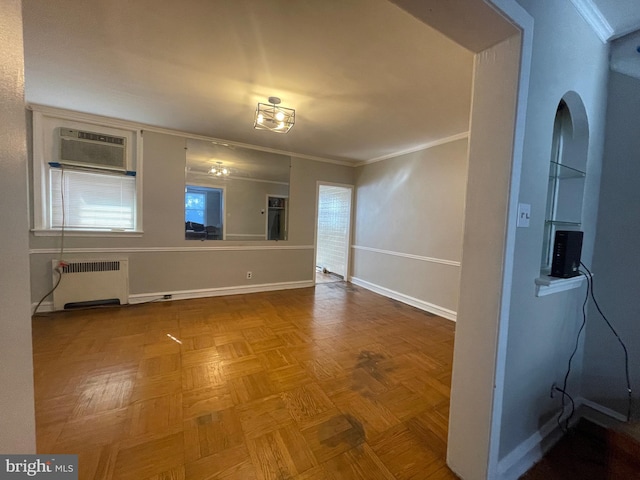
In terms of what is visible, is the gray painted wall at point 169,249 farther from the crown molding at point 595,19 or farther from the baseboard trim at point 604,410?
the baseboard trim at point 604,410

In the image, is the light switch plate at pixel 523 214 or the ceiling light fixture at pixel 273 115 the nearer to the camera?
the light switch plate at pixel 523 214

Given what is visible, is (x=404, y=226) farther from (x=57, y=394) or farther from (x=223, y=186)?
(x=57, y=394)

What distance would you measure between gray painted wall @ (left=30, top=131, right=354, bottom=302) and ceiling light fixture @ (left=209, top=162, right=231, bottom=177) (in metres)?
0.39

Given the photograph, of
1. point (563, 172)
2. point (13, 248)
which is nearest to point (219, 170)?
point (13, 248)

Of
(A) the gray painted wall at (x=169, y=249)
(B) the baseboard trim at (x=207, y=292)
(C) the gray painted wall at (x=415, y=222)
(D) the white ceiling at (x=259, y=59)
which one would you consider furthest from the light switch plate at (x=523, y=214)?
(B) the baseboard trim at (x=207, y=292)

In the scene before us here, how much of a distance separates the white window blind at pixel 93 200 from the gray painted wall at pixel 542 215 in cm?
408

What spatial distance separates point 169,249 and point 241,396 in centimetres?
258

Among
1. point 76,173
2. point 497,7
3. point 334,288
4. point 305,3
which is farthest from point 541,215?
point 76,173

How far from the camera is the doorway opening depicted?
516cm

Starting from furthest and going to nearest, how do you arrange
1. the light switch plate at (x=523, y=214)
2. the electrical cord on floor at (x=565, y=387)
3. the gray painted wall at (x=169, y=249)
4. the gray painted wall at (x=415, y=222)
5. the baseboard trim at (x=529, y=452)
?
the gray painted wall at (x=415, y=222) → the gray painted wall at (x=169, y=249) → the electrical cord on floor at (x=565, y=387) → the baseboard trim at (x=529, y=452) → the light switch plate at (x=523, y=214)

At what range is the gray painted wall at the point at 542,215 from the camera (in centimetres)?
113

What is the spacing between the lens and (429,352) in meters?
2.42

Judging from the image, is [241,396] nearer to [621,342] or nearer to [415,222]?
[621,342]

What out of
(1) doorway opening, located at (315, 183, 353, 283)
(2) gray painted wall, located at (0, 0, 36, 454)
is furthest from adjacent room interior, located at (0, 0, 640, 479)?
(1) doorway opening, located at (315, 183, 353, 283)
